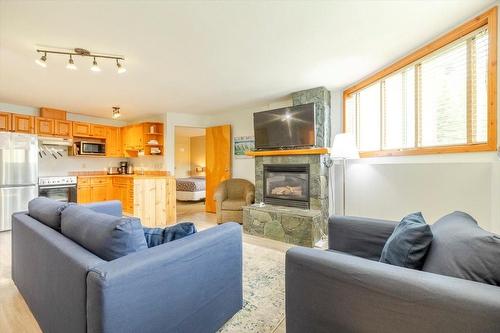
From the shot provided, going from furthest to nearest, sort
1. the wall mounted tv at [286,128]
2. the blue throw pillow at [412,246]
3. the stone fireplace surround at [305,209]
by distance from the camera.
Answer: the wall mounted tv at [286,128] → the stone fireplace surround at [305,209] → the blue throw pillow at [412,246]

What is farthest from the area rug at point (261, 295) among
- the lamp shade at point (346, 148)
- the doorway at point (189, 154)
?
the doorway at point (189, 154)

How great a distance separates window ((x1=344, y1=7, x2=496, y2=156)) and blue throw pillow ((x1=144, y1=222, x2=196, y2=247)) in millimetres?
2501

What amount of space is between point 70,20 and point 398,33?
303 centimetres

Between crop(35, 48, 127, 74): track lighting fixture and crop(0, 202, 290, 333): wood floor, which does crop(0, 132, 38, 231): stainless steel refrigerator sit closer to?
crop(0, 202, 290, 333): wood floor

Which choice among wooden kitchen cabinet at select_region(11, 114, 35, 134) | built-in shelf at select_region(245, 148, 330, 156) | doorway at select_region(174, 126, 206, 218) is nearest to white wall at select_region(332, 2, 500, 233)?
built-in shelf at select_region(245, 148, 330, 156)

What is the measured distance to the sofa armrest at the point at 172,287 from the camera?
3.21 feet

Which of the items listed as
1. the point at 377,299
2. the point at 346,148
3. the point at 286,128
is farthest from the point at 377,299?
the point at 286,128

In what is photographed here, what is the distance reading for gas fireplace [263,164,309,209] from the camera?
385 cm

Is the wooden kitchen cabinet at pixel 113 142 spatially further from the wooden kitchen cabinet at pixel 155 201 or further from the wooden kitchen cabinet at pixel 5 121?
the wooden kitchen cabinet at pixel 155 201

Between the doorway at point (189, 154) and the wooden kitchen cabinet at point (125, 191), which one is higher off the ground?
the doorway at point (189, 154)

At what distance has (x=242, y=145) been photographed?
5.36 m

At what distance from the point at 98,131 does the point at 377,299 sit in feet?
21.6

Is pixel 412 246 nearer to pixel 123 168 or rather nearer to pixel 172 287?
pixel 172 287

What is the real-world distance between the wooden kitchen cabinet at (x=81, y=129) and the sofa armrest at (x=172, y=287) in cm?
539
